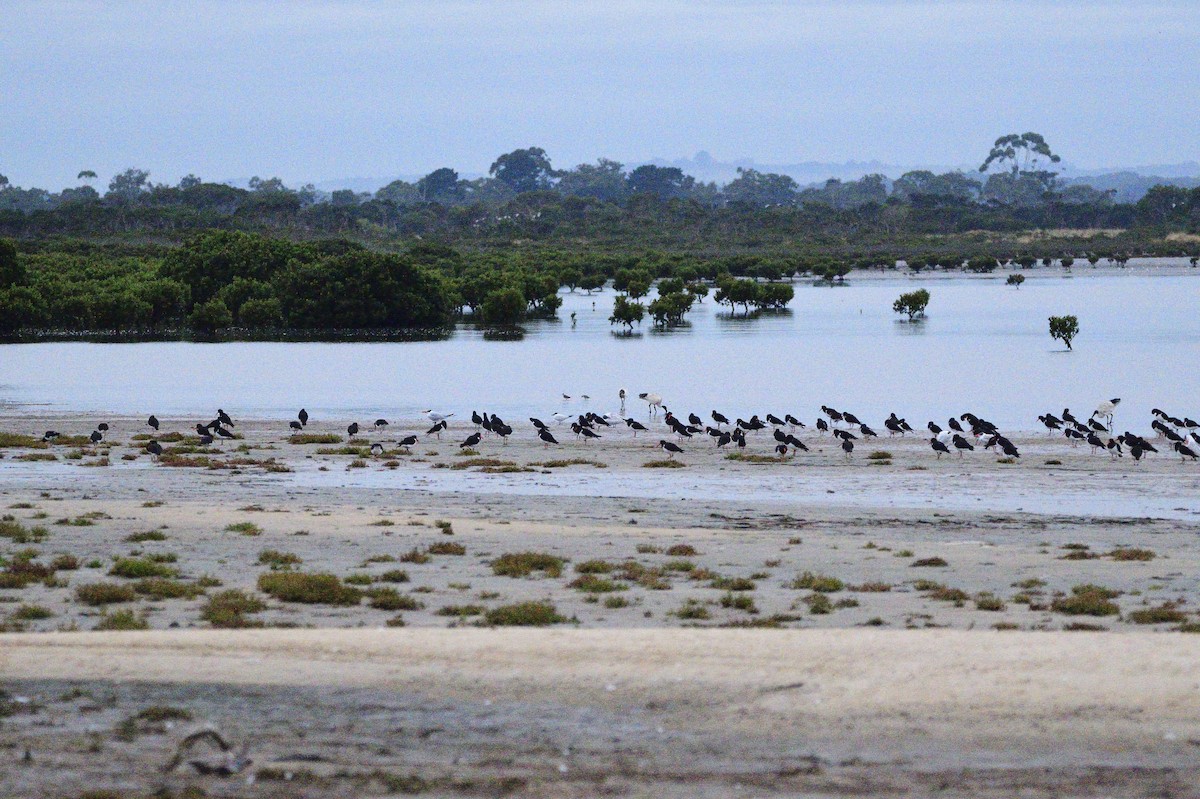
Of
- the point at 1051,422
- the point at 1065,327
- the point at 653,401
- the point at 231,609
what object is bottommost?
the point at 231,609

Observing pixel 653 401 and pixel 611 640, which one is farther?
pixel 653 401

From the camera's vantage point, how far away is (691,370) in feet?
185

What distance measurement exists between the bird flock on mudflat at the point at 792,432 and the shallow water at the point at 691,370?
2909 mm

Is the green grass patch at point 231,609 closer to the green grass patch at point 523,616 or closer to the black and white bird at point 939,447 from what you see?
the green grass patch at point 523,616

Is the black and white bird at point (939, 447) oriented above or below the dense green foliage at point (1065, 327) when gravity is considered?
below

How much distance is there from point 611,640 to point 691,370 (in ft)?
140

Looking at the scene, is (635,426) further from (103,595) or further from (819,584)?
(103,595)

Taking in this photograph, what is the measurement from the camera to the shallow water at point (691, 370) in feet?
144

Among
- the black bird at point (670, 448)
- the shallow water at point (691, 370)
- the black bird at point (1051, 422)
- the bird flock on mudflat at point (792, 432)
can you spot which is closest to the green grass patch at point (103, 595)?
the bird flock on mudflat at point (792, 432)

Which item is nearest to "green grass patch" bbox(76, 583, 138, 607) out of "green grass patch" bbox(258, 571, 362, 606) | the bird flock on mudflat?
"green grass patch" bbox(258, 571, 362, 606)

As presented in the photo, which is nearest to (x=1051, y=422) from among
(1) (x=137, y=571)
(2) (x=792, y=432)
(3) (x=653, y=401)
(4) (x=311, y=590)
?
(2) (x=792, y=432)

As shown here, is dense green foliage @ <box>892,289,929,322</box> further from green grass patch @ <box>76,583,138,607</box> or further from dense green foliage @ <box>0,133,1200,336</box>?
green grass patch @ <box>76,583,138,607</box>

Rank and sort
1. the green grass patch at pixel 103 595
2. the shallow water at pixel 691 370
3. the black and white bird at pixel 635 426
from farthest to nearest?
the shallow water at pixel 691 370, the black and white bird at pixel 635 426, the green grass patch at pixel 103 595

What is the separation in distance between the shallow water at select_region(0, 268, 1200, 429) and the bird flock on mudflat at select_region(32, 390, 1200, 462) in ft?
9.54
